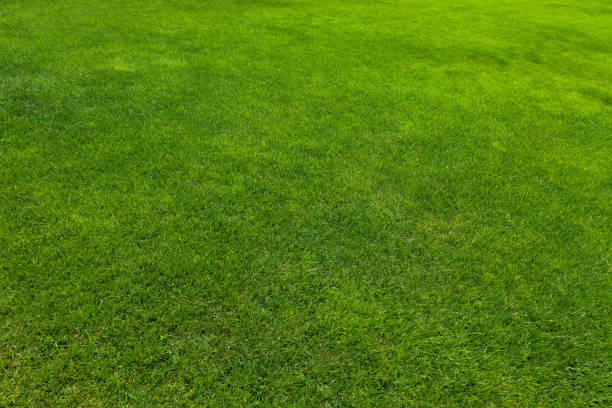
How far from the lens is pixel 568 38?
777 centimetres

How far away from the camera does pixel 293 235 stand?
2.48 metres

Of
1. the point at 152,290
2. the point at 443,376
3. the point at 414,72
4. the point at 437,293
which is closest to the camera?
the point at 443,376

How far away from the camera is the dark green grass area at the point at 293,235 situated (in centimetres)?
175

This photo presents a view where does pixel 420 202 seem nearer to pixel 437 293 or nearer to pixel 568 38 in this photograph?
pixel 437 293

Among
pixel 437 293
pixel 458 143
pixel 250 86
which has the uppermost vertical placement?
pixel 250 86

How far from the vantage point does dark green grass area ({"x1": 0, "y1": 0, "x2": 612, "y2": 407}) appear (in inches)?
68.7

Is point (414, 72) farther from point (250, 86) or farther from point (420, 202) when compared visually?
point (420, 202)

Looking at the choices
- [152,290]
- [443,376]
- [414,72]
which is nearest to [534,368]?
[443,376]

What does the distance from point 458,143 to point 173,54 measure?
432 centimetres

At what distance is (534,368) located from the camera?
1.84m

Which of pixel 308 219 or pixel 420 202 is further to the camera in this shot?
pixel 420 202

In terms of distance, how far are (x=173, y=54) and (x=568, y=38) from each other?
8.63 metres

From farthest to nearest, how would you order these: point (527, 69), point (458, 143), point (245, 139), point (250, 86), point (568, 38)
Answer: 1. point (568, 38)
2. point (527, 69)
3. point (250, 86)
4. point (458, 143)
5. point (245, 139)

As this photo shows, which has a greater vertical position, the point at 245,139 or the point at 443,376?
the point at 245,139
